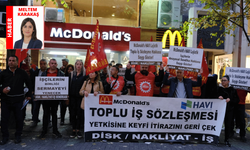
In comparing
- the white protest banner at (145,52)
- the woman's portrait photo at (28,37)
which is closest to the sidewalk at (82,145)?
the white protest banner at (145,52)

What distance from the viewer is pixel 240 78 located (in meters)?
6.36

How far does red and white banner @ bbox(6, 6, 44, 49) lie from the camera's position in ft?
21.8

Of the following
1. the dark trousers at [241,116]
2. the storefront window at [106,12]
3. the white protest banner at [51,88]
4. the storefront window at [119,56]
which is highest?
the storefront window at [106,12]

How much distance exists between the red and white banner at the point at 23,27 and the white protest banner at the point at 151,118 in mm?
2801

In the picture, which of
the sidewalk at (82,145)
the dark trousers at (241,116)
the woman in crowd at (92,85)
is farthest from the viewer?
the dark trousers at (241,116)

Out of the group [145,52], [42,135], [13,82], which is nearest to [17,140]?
[42,135]

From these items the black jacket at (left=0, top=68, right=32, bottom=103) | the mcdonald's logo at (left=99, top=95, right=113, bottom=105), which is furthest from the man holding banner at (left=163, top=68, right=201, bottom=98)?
the black jacket at (left=0, top=68, right=32, bottom=103)

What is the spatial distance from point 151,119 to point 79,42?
9677 millimetres

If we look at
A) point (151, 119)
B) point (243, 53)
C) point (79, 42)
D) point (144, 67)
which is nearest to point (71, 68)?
point (144, 67)

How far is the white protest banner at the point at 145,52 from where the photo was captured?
6016 millimetres

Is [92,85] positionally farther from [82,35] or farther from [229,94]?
[82,35]

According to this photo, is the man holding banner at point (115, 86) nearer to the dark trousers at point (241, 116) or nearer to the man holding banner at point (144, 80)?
the man holding banner at point (144, 80)

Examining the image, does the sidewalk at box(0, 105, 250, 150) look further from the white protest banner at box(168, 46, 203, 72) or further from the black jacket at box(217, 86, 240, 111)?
the white protest banner at box(168, 46, 203, 72)

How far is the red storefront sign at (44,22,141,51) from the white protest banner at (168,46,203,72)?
28.4ft
